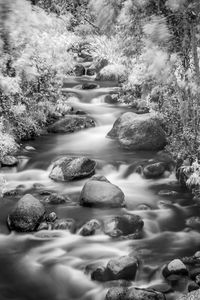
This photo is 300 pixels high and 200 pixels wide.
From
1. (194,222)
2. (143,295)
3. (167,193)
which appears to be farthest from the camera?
A: (167,193)

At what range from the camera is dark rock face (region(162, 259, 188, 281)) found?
7.39 m

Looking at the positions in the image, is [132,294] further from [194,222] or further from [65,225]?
[194,222]

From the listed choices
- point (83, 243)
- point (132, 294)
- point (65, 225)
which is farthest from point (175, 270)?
point (65, 225)

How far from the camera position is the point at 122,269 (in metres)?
7.47

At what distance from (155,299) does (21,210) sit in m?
4.03

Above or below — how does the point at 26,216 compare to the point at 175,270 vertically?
above

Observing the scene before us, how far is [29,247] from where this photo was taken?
350 inches

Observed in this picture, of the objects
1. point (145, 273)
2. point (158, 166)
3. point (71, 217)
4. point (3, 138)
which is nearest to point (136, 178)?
point (158, 166)

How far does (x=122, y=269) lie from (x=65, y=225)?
2409 mm

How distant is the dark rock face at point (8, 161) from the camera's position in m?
13.6

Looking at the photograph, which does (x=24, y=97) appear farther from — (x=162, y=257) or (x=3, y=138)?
(x=162, y=257)

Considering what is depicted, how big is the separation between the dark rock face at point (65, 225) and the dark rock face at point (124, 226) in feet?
2.58

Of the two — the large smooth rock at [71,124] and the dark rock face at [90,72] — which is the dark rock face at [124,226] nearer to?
the large smooth rock at [71,124]

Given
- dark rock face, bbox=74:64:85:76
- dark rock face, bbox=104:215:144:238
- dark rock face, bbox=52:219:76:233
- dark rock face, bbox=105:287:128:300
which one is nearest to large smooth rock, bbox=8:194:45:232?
dark rock face, bbox=52:219:76:233
